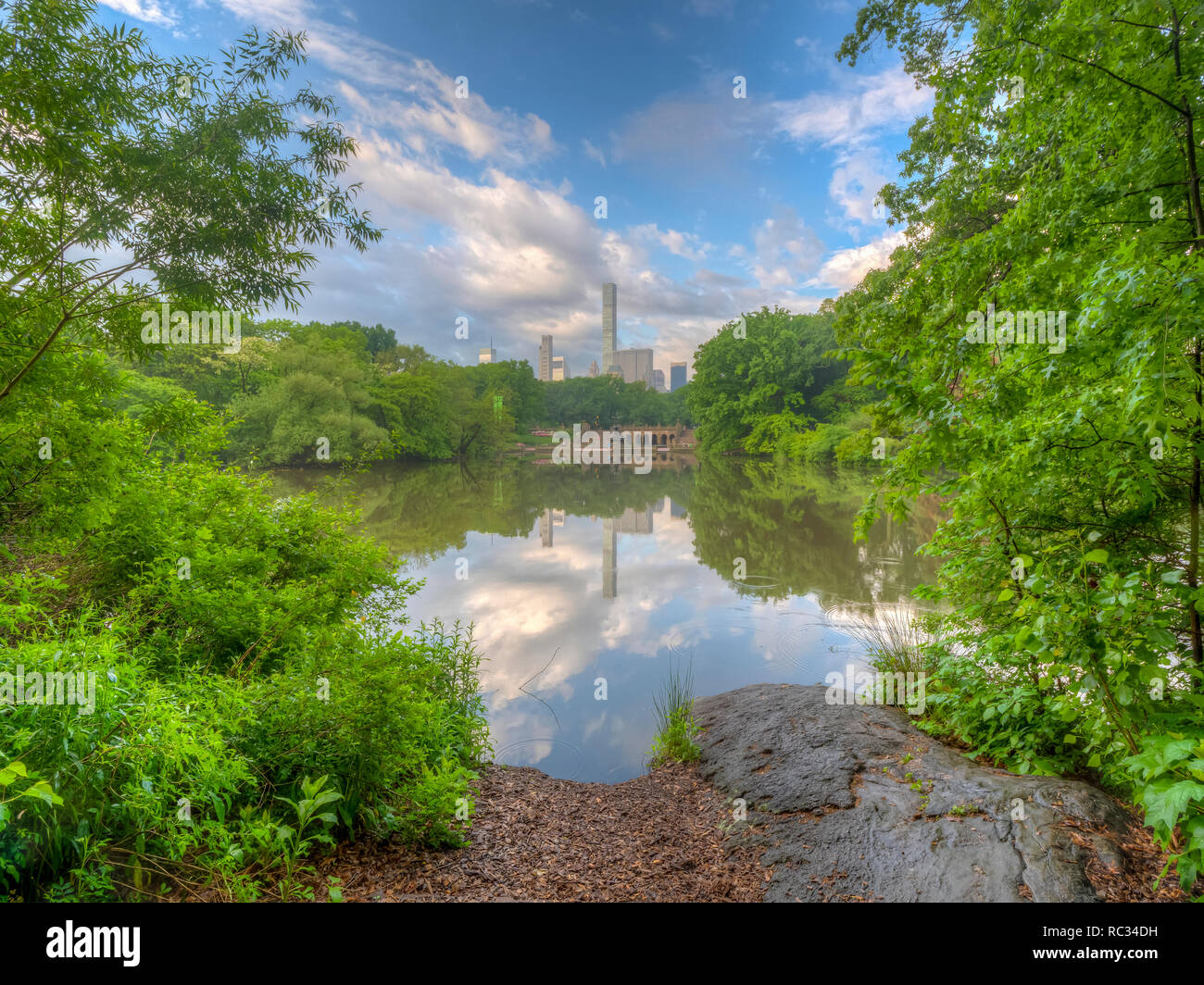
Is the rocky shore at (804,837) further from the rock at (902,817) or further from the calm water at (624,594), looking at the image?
the calm water at (624,594)

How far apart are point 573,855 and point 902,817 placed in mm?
1784

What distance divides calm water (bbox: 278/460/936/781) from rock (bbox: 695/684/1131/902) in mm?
1484

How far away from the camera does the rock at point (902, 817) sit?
91.7 inches

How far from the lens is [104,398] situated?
396 centimetres

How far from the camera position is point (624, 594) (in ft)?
32.0

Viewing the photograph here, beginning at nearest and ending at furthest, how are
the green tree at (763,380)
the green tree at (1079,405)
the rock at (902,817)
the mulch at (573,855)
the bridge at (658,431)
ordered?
the green tree at (1079,405) → the rock at (902,817) → the mulch at (573,855) → the green tree at (763,380) → the bridge at (658,431)

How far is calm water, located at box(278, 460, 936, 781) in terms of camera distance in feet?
18.3

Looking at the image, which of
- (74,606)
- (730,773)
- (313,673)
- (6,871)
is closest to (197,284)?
(74,606)

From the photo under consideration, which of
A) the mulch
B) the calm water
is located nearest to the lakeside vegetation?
the mulch

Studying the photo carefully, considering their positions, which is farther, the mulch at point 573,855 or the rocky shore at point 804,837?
the mulch at point 573,855

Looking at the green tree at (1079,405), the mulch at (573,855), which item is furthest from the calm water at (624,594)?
the green tree at (1079,405)

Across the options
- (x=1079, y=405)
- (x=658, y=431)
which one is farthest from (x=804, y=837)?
(x=658, y=431)

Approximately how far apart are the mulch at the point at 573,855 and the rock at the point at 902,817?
0.26 metres

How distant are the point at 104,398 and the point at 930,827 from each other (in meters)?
5.88
